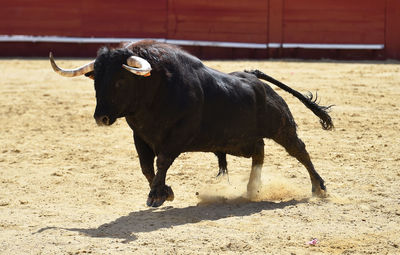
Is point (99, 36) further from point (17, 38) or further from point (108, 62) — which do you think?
point (108, 62)

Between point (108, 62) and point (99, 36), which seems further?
point (99, 36)

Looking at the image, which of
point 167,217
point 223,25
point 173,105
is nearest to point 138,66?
point 173,105

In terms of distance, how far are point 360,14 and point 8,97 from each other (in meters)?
5.78

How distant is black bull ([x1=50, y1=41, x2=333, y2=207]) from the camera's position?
15.4 ft

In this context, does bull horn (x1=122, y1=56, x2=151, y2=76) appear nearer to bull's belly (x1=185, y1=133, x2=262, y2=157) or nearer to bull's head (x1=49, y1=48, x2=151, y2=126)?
bull's head (x1=49, y1=48, x2=151, y2=126)

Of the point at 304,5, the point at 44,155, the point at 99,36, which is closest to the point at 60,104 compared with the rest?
the point at 44,155

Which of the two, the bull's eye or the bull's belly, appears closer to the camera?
the bull's eye

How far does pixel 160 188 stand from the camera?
→ 15.9 ft

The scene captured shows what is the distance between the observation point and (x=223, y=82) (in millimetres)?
5273

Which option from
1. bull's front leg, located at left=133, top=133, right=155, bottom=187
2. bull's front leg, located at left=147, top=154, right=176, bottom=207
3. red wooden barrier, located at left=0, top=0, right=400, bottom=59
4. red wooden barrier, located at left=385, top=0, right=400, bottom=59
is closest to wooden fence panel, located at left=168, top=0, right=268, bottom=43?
red wooden barrier, located at left=0, top=0, right=400, bottom=59

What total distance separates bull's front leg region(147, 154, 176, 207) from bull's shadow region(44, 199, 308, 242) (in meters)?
0.09

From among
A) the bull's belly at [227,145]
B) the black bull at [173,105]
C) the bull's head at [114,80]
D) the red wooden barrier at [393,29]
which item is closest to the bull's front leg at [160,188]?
the black bull at [173,105]

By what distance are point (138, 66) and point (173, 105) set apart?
14.1 inches

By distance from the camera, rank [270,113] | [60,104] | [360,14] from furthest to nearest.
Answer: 1. [360,14]
2. [60,104]
3. [270,113]
